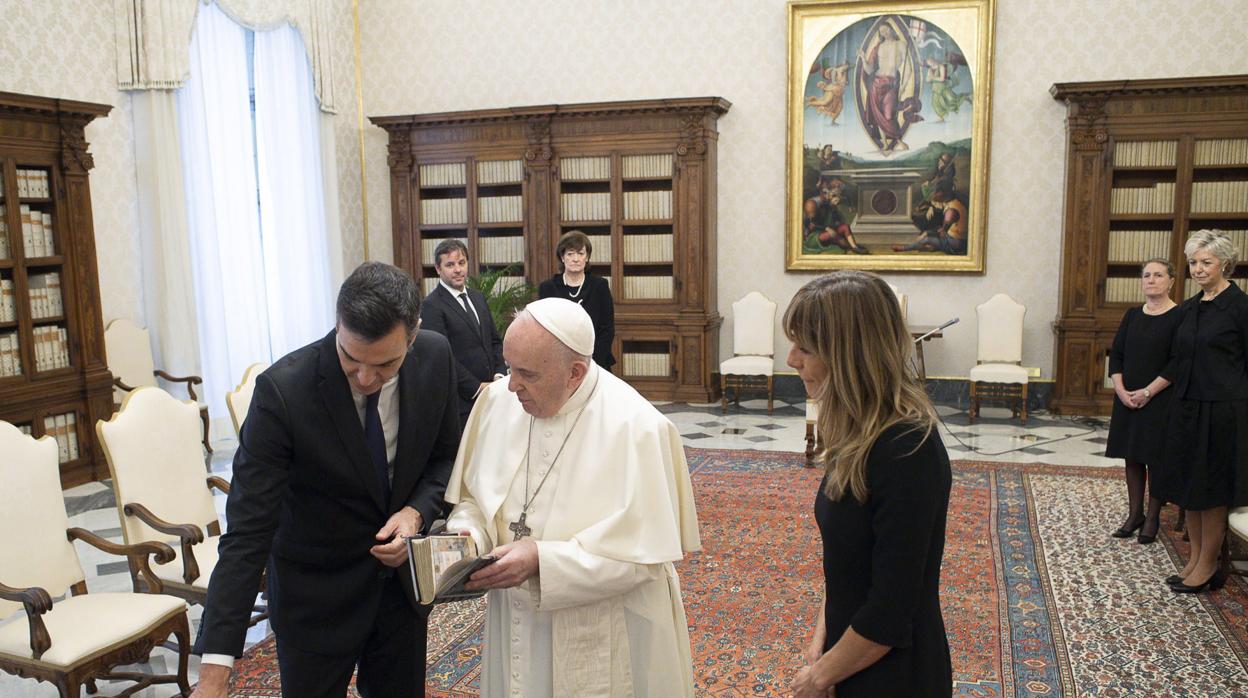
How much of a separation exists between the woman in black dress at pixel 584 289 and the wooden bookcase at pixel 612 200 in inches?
122

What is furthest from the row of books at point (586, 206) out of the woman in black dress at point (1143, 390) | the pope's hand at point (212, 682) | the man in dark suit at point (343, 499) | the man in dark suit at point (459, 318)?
the pope's hand at point (212, 682)

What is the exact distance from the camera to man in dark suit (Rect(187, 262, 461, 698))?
2156 millimetres

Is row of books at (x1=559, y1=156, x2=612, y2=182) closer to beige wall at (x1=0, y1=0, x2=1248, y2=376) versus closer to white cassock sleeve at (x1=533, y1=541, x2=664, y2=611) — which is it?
beige wall at (x1=0, y1=0, x2=1248, y2=376)

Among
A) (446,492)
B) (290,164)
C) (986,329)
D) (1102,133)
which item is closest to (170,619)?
(446,492)

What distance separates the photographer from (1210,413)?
15.8 ft

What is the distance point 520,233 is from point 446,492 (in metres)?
9.02

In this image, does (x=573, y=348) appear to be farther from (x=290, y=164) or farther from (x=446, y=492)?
(x=290, y=164)

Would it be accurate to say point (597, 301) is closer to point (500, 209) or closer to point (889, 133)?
point (500, 209)

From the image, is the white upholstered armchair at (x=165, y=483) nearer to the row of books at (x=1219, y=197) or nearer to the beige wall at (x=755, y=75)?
the beige wall at (x=755, y=75)

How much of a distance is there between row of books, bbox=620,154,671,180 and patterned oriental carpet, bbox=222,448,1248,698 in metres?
4.88

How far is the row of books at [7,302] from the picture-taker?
6.96 meters

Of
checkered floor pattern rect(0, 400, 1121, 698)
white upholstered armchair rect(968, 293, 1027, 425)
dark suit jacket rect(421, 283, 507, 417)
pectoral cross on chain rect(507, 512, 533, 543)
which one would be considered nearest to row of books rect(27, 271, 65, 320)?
checkered floor pattern rect(0, 400, 1121, 698)

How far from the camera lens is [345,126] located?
11.5 meters

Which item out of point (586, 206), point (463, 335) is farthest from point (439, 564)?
point (586, 206)
